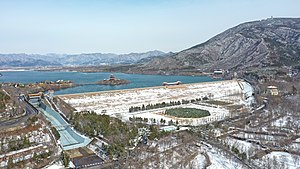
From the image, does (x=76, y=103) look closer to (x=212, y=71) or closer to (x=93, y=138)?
(x=93, y=138)

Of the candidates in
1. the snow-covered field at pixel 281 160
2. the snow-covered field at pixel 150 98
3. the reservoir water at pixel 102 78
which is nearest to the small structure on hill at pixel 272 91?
the snow-covered field at pixel 150 98

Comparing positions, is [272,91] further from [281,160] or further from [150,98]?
[281,160]

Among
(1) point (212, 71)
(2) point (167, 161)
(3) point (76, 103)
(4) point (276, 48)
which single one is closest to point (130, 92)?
(3) point (76, 103)

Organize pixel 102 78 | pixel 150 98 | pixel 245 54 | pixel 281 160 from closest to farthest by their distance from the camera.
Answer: pixel 281 160 → pixel 150 98 → pixel 102 78 → pixel 245 54

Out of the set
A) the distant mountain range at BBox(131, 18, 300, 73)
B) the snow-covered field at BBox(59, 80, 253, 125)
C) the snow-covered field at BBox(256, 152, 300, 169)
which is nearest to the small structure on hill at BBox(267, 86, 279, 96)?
the snow-covered field at BBox(59, 80, 253, 125)

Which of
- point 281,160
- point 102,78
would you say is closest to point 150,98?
point 281,160

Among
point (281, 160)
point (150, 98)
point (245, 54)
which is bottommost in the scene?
point (281, 160)

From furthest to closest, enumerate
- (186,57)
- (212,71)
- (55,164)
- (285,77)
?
1. (186,57)
2. (212,71)
3. (285,77)
4. (55,164)
